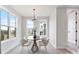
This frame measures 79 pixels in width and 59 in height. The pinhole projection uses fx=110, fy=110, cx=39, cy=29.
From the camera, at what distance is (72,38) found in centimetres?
614

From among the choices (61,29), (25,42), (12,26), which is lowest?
(25,42)

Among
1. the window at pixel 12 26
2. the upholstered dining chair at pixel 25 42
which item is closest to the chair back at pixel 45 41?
the upholstered dining chair at pixel 25 42

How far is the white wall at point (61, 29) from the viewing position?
16.4 ft

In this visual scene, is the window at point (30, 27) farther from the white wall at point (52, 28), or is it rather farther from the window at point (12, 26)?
the white wall at point (52, 28)

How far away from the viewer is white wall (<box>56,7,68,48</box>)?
500 cm

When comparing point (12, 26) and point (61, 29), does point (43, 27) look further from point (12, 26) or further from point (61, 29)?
point (12, 26)

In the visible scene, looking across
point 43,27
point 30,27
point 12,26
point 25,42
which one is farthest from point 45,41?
point 12,26

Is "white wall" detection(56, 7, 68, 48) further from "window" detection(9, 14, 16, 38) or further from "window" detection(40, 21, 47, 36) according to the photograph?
"window" detection(9, 14, 16, 38)

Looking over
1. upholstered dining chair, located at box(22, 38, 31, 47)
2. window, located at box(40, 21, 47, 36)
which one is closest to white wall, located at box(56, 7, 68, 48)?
window, located at box(40, 21, 47, 36)

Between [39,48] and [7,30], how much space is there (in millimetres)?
1484

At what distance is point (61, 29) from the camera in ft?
16.6

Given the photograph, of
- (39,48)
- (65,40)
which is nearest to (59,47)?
(65,40)

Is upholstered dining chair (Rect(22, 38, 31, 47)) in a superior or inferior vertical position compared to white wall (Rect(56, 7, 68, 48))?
inferior
